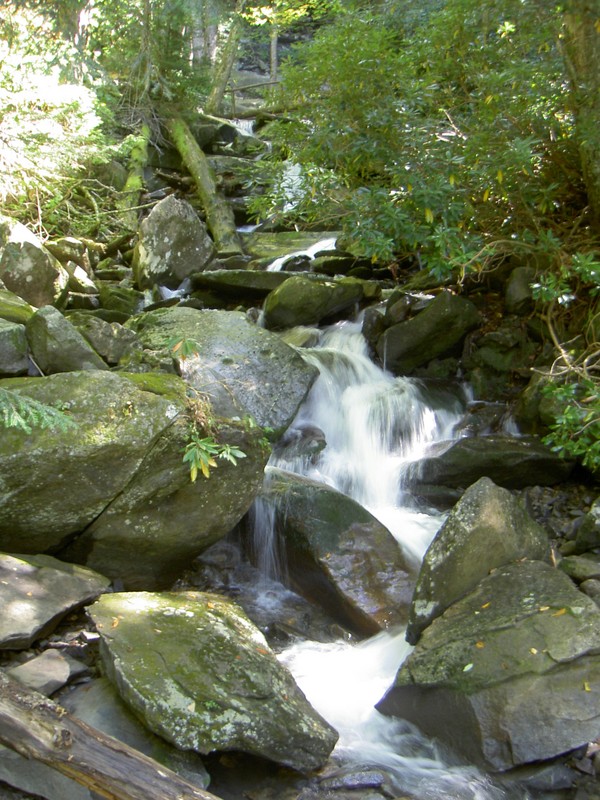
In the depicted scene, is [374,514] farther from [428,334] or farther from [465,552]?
[428,334]

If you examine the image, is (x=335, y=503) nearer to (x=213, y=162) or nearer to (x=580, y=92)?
(x=580, y=92)

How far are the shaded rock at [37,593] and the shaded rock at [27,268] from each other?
4.22m

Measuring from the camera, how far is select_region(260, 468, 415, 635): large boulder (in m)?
5.09

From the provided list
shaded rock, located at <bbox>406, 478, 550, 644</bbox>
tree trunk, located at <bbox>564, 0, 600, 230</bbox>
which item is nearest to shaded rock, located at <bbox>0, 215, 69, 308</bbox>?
shaded rock, located at <bbox>406, 478, 550, 644</bbox>

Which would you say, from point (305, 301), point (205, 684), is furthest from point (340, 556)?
point (305, 301)

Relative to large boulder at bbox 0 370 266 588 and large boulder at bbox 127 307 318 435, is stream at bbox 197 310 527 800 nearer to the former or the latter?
large boulder at bbox 127 307 318 435

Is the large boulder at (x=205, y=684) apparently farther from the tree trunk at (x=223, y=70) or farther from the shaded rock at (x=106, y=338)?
the tree trunk at (x=223, y=70)

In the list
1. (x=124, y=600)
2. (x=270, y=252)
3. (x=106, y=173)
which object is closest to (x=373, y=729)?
(x=124, y=600)

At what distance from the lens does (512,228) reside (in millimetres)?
7125

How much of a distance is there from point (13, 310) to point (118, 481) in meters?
2.16

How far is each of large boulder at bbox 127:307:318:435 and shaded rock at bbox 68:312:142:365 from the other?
35 cm

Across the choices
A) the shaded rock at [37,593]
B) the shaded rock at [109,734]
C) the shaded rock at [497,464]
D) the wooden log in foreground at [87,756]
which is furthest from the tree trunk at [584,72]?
the wooden log in foreground at [87,756]

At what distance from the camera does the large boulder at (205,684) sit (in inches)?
135

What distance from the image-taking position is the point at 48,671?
12.2ft
